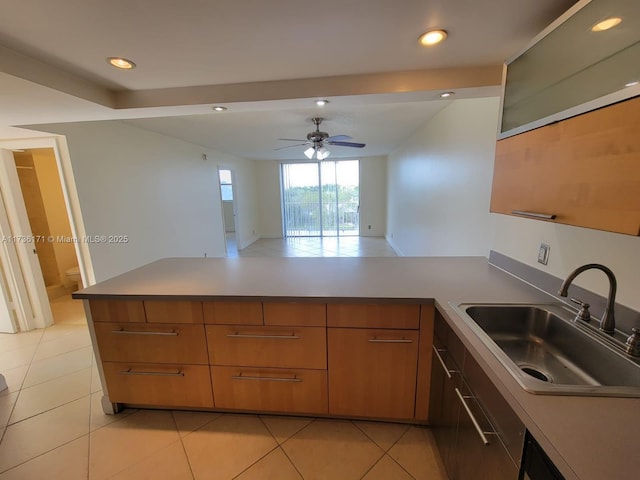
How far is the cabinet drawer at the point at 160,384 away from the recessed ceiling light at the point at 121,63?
183 centimetres

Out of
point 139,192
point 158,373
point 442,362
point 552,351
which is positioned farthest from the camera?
point 139,192

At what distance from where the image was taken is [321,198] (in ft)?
26.4

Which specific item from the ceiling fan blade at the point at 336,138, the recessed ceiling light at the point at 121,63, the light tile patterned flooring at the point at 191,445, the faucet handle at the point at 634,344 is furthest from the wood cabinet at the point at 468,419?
the ceiling fan blade at the point at 336,138

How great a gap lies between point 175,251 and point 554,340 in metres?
4.62

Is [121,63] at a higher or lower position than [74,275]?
higher

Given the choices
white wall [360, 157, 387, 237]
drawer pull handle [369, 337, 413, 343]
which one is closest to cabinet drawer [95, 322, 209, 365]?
drawer pull handle [369, 337, 413, 343]

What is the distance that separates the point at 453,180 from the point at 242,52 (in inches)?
88.6

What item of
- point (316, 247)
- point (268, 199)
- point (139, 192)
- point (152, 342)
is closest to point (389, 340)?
point (152, 342)

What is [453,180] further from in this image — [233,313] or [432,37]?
[233,313]

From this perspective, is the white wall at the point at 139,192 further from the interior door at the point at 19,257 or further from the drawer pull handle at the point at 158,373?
the drawer pull handle at the point at 158,373

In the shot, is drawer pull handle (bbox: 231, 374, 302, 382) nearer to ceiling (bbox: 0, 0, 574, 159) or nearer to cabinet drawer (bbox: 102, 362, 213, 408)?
cabinet drawer (bbox: 102, 362, 213, 408)

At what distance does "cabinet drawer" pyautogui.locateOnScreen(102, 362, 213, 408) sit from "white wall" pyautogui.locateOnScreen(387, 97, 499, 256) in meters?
2.29

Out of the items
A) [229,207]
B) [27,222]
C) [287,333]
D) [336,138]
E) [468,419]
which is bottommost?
[468,419]

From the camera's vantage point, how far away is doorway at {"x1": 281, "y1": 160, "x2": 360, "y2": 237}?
788 cm
